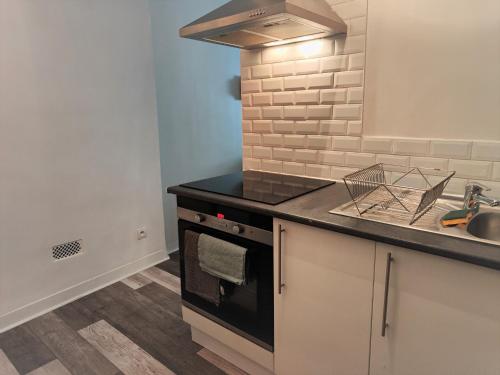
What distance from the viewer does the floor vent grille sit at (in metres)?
2.38

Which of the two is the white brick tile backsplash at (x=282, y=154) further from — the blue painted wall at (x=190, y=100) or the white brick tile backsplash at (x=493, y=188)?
the blue painted wall at (x=190, y=100)

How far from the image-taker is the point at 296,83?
197 centimetres

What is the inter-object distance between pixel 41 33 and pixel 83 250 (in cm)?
148

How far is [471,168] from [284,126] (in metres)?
1.00

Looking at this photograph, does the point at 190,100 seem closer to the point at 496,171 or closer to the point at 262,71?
the point at 262,71

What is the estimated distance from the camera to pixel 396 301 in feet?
3.78

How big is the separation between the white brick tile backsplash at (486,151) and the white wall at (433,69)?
0.03 m

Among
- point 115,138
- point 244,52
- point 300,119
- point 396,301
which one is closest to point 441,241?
point 396,301

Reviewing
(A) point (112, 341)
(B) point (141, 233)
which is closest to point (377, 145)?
→ (A) point (112, 341)

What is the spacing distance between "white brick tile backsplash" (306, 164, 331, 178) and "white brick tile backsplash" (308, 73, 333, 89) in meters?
0.44

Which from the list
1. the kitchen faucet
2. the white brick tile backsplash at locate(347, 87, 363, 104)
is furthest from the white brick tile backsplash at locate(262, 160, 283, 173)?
the kitchen faucet

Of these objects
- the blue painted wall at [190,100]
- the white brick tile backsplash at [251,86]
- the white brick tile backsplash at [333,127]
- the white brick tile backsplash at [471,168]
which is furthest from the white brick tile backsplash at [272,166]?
the blue painted wall at [190,100]

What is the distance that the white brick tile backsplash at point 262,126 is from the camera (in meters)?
2.15

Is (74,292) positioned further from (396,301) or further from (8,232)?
(396,301)
